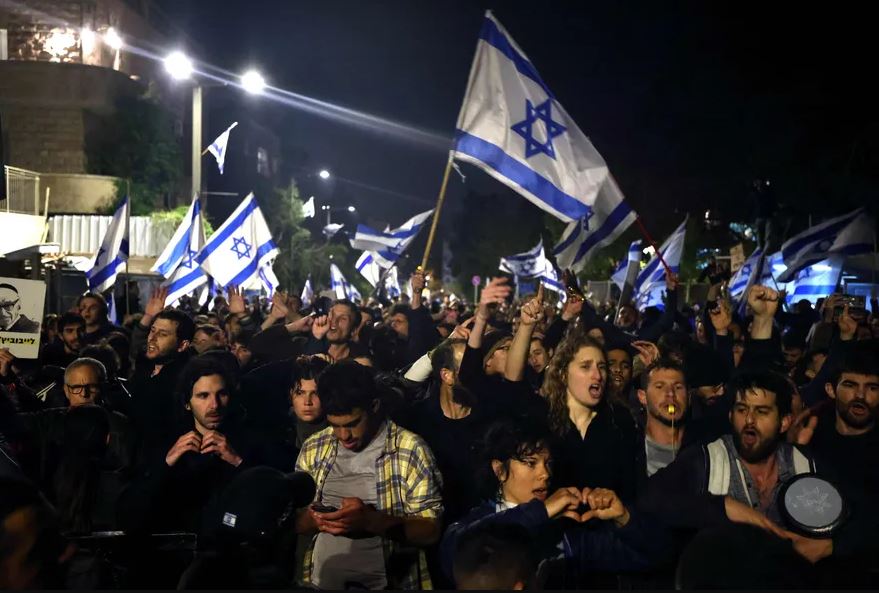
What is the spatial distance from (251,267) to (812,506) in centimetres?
1398

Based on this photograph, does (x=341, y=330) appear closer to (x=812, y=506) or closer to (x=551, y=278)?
(x=812, y=506)

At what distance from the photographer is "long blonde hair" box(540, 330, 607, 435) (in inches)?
191

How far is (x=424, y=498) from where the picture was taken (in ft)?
13.8

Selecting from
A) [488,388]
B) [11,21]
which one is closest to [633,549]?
[488,388]

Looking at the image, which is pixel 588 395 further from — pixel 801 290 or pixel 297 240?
pixel 297 240

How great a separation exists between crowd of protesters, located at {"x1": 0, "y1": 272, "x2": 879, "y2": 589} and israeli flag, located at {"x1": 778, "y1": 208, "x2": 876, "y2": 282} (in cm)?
717

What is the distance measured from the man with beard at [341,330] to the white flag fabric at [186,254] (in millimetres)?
9111

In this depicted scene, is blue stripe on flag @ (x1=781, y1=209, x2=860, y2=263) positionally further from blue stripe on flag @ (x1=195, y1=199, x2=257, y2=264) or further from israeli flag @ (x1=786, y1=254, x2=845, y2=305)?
blue stripe on flag @ (x1=195, y1=199, x2=257, y2=264)

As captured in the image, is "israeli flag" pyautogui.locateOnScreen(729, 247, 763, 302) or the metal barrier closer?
"israeli flag" pyautogui.locateOnScreen(729, 247, 763, 302)

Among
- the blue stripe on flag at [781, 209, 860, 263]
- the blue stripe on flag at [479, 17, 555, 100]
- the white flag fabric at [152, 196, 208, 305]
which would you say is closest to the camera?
the blue stripe on flag at [479, 17, 555, 100]

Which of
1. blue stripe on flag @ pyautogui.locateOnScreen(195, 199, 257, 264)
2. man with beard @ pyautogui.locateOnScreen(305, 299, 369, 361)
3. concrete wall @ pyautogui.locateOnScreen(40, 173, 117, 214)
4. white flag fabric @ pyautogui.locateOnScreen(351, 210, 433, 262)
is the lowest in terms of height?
man with beard @ pyautogui.locateOnScreen(305, 299, 369, 361)

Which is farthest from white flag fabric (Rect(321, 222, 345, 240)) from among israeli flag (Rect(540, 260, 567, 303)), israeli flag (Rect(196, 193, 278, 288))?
israeli flag (Rect(196, 193, 278, 288))

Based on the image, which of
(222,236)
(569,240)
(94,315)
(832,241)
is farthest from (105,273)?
(832,241)

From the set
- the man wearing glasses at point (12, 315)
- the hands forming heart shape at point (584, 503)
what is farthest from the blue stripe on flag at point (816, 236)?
the hands forming heart shape at point (584, 503)
